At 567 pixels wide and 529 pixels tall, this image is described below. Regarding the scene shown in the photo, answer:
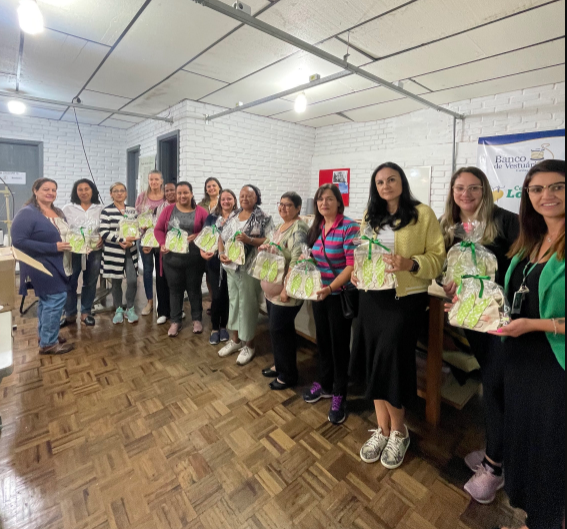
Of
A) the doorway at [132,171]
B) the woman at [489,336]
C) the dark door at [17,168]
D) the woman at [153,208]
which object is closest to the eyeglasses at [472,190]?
the woman at [489,336]

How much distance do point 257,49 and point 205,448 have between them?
309 cm

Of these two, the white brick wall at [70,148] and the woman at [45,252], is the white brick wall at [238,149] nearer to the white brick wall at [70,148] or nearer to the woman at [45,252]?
the white brick wall at [70,148]

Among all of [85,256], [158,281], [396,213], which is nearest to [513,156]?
[396,213]

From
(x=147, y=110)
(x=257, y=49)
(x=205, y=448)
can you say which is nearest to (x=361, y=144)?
(x=257, y=49)

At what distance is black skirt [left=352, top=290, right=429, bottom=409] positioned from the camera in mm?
1606

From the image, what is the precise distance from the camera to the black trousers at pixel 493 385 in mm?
1422

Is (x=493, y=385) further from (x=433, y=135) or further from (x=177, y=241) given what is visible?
(x=433, y=135)

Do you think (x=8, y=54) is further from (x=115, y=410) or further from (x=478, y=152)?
(x=478, y=152)

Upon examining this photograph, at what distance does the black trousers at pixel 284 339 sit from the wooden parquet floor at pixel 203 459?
0.48 feet

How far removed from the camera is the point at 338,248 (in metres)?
1.92

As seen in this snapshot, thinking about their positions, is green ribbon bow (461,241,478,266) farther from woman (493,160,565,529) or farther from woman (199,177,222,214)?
woman (199,177,222,214)

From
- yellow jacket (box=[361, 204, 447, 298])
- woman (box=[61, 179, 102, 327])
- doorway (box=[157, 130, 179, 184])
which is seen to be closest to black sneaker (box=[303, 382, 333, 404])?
yellow jacket (box=[361, 204, 447, 298])

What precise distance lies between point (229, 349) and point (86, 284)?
1825 millimetres

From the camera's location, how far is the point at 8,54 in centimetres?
Result: 320
